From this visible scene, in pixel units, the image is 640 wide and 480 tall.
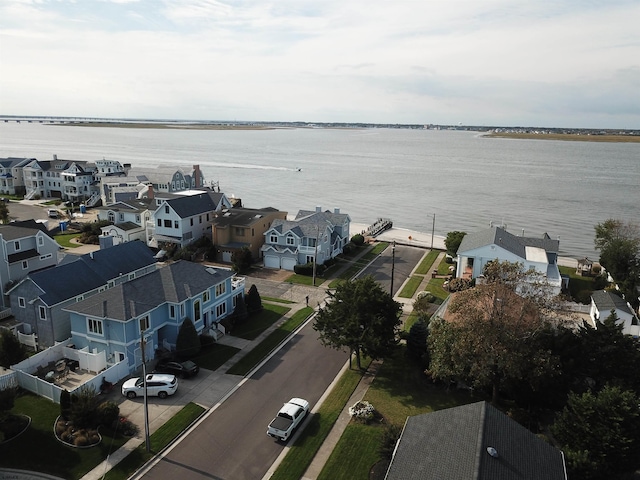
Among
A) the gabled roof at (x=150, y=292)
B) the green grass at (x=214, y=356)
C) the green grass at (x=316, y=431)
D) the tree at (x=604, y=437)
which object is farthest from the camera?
the green grass at (x=214, y=356)

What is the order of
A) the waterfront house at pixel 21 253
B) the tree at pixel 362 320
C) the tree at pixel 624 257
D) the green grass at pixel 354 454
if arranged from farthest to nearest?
the tree at pixel 624 257 < the waterfront house at pixel 21 253 < the tree at pixel 362 320 < the green grass at pixel 354 454

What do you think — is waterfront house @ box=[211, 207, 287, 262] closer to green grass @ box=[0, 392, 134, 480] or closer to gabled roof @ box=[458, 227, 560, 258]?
gabled roof @ box=[458, 227, 560, 258]

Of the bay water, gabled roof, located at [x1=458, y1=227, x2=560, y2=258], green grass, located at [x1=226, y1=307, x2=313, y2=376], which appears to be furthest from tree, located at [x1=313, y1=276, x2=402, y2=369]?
the bay water

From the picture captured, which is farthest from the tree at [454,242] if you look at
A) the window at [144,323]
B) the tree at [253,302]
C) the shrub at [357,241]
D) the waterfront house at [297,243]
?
the window at [144,323]

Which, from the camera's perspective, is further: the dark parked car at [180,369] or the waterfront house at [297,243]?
the waterfront house at [297,243]

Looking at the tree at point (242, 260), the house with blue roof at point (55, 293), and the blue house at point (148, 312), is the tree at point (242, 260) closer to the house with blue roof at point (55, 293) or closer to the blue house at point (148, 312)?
the blue house at point (148, 312)

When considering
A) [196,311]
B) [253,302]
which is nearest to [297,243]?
[253,302]

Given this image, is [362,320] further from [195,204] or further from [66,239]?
[66,239]
